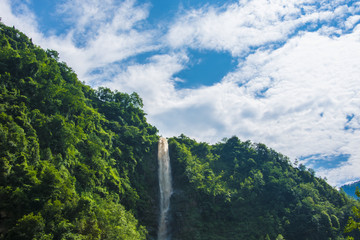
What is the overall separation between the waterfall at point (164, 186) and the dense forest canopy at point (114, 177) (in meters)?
1.39

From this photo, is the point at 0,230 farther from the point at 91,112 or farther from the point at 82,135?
the point at 91,112

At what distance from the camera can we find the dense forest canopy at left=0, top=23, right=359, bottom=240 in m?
28.1

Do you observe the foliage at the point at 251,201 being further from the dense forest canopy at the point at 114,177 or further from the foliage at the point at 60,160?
the foliage at the point at 60,160

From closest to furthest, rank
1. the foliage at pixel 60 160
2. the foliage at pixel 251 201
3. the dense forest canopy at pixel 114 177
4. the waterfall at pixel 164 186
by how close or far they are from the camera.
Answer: the foliage at pixel 60 160, the dense forest canopy at pixel 114 177, the foliage at pixel 251 201, the waterfall at pixel 164 186

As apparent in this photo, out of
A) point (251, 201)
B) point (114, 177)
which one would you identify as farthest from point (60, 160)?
point (251, 201)

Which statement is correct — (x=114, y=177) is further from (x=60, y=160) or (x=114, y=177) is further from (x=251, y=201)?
(x=251, y=201)

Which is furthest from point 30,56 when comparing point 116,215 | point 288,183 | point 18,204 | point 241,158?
point 288,183

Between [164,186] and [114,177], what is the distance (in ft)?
45.2

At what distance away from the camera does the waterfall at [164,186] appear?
4748 cm

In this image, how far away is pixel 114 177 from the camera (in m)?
Answer: 43.6

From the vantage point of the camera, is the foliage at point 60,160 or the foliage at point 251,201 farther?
the foliage at point 251,201

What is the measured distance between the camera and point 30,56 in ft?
139

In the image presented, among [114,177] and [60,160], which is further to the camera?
[114,177]

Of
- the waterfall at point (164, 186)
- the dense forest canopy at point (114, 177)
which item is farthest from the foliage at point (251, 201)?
the waterfall at point (164, 186)
